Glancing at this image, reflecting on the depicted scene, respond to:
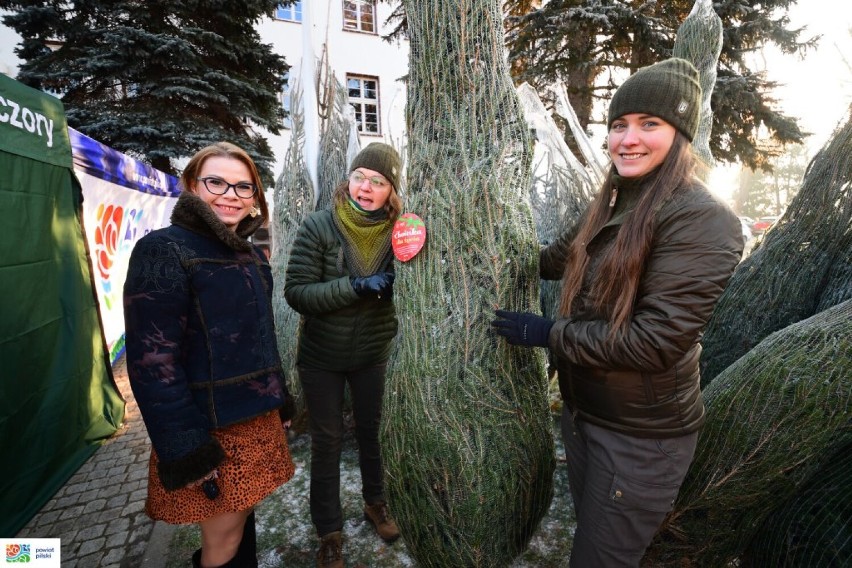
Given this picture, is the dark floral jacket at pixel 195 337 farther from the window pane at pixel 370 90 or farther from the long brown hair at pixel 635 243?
the window pane at pixel 370 90

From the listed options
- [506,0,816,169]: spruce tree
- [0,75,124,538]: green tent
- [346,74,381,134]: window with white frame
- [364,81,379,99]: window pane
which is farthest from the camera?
[364,81,379,99]: window pane

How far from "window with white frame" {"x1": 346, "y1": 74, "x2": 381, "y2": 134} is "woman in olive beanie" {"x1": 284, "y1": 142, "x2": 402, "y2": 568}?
38.6 feet

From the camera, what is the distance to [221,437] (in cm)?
160

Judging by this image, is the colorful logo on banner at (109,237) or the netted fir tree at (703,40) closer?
the netted fir tree at (703,40)

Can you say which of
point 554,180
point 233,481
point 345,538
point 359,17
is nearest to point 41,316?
point 233,481

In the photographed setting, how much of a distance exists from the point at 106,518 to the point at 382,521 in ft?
6.06

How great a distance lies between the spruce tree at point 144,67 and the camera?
23.2 ft

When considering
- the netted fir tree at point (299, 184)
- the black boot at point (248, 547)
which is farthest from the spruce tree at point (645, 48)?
the black boot at point (248, 547)

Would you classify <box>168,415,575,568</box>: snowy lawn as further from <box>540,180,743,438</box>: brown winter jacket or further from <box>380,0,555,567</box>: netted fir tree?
<box>540,180,743,438</box>: brown winter jacket

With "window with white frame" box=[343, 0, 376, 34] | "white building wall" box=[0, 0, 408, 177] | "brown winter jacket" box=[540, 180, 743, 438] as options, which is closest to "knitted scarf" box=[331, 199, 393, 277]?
"brown winter jacket" box=[540, 180, 743, 438]

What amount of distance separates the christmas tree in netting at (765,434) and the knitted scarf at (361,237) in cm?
164

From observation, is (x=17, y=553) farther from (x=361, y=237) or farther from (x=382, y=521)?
(x=361, y=237)

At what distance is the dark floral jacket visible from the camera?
55.6 inches

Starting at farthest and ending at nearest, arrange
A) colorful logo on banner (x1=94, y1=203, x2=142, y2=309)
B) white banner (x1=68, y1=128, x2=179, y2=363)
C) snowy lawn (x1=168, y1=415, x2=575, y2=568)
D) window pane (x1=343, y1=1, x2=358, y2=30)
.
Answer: window pane (x1=343, y1=1, x2=358, y2=30) < colorful logo on banner (x1=94, y1=203, x2=142, y2=309) < white banner (x1=68, y1=128, x2=179, y2=363) < snowy lawn (x1=168, y1=415, x2=575, y2=568)
